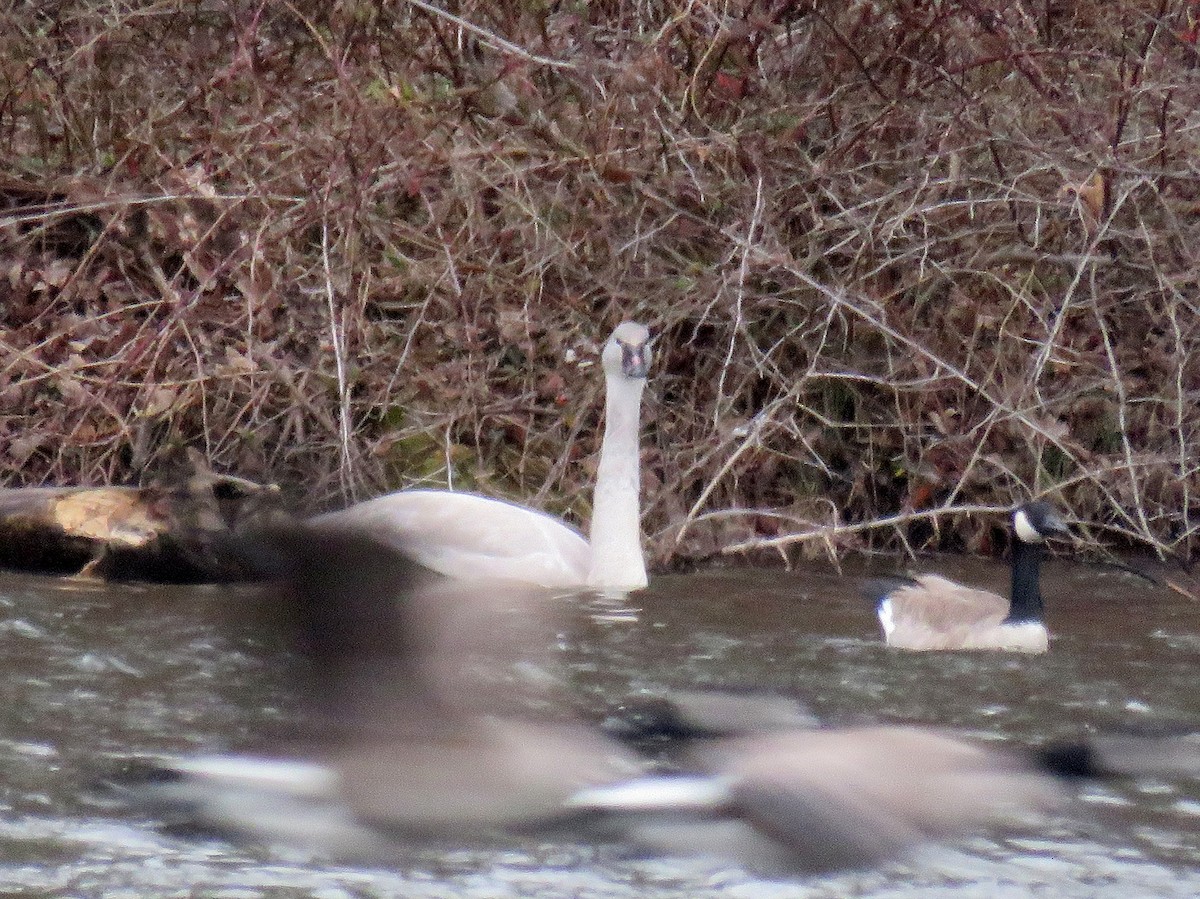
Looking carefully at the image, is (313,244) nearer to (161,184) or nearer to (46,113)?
(161,184)

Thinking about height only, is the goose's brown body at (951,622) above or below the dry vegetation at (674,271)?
below

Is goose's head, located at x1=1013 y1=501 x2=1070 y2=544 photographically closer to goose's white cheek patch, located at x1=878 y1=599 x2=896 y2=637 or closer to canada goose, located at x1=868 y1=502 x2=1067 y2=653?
canada goose, located at x1=868 y1=502 x2=1067 y2=653

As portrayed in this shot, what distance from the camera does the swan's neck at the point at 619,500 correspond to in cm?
779

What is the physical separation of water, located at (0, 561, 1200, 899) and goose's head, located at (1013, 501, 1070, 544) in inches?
13.6

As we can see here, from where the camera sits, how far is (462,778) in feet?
15.6

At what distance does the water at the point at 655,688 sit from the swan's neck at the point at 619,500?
14 cm

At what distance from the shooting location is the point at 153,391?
8.80 m

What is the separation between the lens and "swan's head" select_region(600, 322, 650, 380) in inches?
317

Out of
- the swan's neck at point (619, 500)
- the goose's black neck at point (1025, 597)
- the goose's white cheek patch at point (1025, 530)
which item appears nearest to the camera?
the goose's black neck at point (1025, 597)

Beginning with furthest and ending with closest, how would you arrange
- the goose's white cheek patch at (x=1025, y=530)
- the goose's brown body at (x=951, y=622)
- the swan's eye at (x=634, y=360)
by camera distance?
the swan's eye at (x=634, y=360), the goose's white cheek patch at (x=1025, y=530), the goose's brown body at (x=951, y=622)

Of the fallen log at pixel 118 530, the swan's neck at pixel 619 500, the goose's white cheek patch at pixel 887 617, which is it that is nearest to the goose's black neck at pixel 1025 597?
the goose's white cheek patch at pixel 887 617

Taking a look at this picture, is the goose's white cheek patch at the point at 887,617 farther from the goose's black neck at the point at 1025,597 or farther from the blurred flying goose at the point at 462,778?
the blurred flying goose at the point at 462,778

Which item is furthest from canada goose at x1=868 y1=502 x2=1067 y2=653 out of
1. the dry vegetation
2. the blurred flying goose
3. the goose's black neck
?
the blurred flying goose

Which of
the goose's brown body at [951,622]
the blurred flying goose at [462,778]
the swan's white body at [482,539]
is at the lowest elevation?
the blurred flying goose at [462,778]
